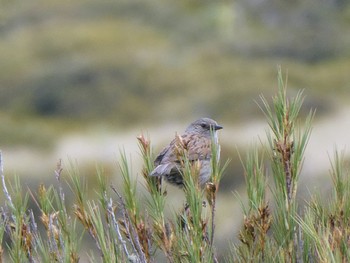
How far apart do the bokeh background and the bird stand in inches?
851

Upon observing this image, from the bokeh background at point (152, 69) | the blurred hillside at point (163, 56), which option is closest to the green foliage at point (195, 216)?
the bokeh background at point (152, 69)

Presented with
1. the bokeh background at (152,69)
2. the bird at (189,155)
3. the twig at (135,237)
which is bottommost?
the twig at (135,237)

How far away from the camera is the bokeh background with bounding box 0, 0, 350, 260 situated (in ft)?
119

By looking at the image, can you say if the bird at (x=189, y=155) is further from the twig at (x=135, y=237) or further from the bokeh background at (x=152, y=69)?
the bokeh background at (x=152, y=69)

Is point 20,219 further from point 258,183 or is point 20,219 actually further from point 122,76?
point 122,76

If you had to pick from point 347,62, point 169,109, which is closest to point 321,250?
point 169,109

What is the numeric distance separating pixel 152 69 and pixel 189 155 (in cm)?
4121

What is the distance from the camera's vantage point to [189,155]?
5.32m

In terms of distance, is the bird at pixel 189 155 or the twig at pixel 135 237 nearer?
the twig at pixel 135 237

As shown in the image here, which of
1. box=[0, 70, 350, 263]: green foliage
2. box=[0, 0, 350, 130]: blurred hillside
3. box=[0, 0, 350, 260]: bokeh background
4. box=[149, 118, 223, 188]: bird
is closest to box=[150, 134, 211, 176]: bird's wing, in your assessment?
box=[149, 118, 223, 188]: bird

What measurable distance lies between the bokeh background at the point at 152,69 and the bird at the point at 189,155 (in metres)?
21.6

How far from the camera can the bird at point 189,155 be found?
13.1ft

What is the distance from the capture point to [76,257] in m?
3.98

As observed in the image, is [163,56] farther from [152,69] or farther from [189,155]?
[189,155]
